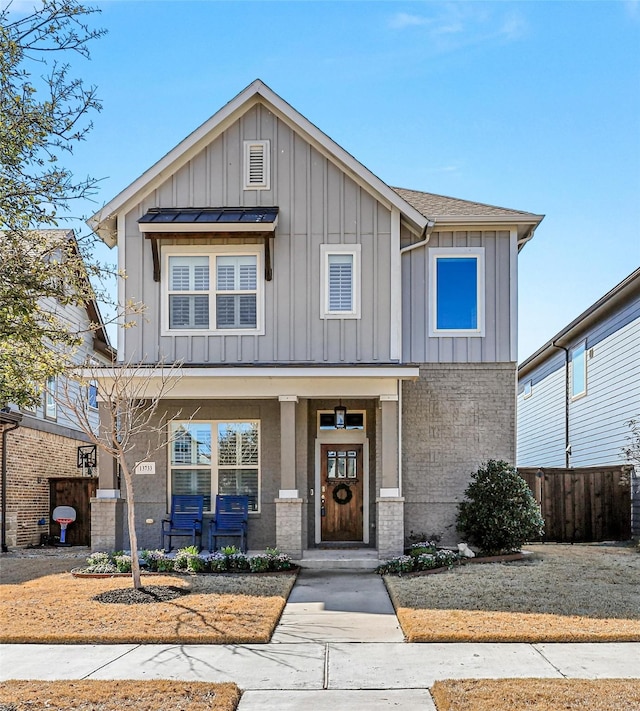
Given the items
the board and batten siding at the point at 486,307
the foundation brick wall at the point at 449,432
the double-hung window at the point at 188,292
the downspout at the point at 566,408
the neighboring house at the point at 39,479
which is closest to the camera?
the double-hung window at the point at 188,292

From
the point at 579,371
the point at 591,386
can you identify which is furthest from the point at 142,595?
the point at 579,371

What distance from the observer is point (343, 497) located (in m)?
16.2

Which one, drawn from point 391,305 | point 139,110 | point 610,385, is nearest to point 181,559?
point 391,305

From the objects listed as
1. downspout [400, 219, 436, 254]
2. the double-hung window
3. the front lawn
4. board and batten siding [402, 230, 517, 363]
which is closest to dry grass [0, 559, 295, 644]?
the front lawn

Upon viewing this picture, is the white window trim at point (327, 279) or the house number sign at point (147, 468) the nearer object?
the white window trim at point (327, 279)

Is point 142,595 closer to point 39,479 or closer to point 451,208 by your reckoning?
point 451,208

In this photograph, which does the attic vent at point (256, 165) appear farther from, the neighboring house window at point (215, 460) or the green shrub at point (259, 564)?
the green shrub at point (259, 564)

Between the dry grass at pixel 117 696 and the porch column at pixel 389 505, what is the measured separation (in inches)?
299

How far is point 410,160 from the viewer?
1368 cm

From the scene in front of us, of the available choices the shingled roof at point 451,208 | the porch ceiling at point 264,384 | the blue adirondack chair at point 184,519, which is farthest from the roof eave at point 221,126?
the blue adirondack chair at point 184,519

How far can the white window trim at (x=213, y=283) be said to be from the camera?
15.2 meters

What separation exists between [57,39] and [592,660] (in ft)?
23.6

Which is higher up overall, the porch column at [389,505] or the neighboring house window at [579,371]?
the neighboring house window at [579,371]

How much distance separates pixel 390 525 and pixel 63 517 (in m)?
8.44
